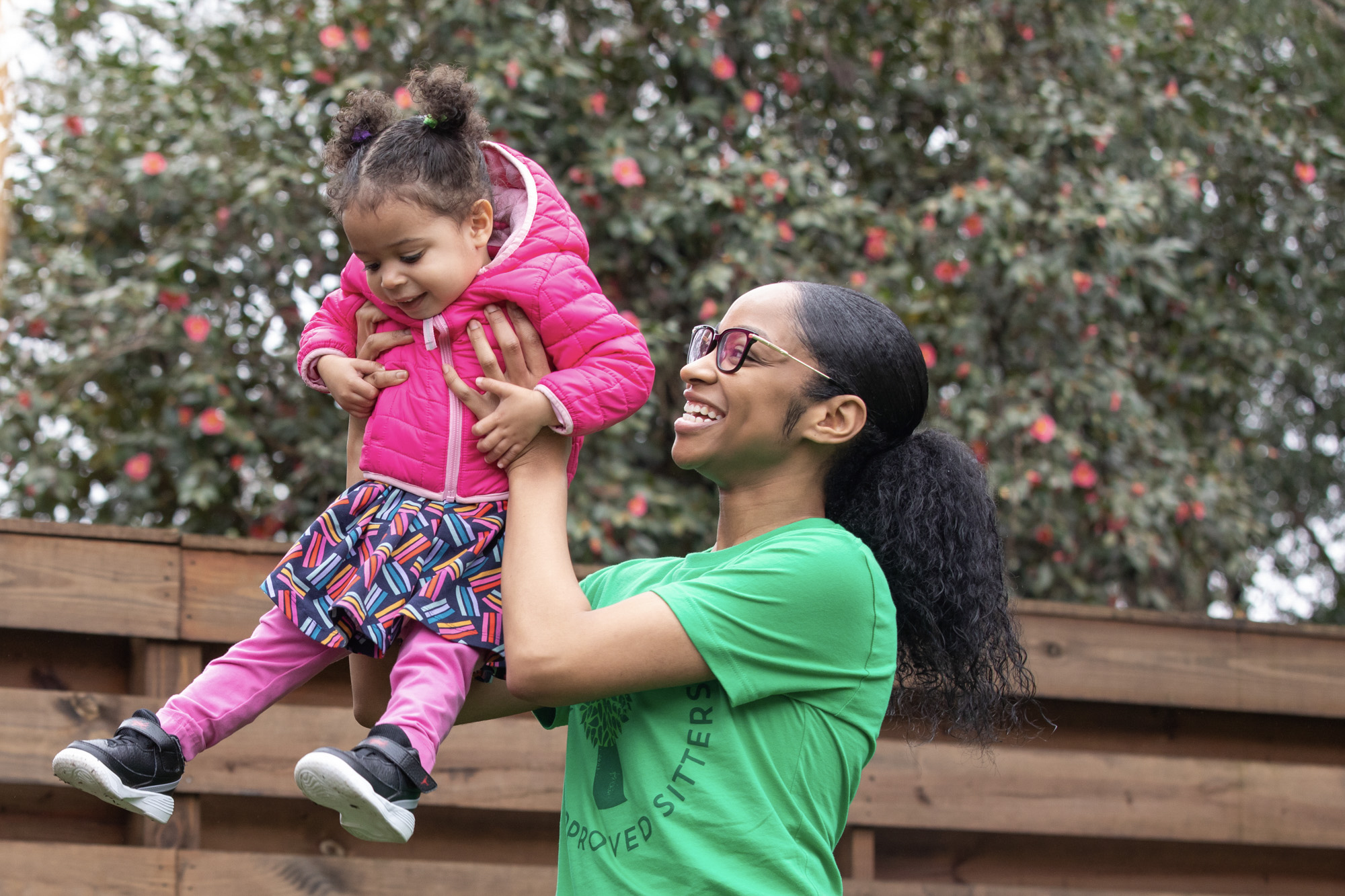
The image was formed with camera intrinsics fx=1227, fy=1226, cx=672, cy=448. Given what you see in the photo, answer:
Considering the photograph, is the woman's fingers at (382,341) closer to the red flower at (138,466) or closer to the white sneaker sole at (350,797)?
the white sneaker sole at (350,797)

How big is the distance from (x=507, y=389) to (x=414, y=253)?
0.64 feet

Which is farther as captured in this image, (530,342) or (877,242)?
(877,242)

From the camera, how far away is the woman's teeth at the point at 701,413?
56.8 inches

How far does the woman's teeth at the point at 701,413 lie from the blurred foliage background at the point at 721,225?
1.75 m

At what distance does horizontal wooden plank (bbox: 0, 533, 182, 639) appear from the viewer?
2547 millimetres

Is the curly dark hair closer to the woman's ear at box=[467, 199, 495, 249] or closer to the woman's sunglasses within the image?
the woman's sunglasses

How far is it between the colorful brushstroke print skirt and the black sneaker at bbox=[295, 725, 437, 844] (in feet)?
0.48

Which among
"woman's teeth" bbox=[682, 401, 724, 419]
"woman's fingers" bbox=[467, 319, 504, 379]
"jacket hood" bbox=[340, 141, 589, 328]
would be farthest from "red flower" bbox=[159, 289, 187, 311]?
"woman's teeth" bbox=[682, 401, 724, 419]

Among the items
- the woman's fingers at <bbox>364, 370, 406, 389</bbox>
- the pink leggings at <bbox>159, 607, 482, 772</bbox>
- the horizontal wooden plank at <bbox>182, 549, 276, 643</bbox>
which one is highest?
the woman's fingers at <bbox>364, 370, 406, 389</bbox>

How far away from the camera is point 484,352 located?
1425 millimetres

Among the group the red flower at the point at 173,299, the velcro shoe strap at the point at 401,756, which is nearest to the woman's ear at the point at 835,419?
the velcro shoe strap at the point at 401,756

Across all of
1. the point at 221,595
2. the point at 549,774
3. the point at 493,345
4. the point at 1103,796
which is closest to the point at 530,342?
the point at 493,345

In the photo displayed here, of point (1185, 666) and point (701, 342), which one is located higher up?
point (701, 342)

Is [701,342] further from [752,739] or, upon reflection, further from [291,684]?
[291,684]
